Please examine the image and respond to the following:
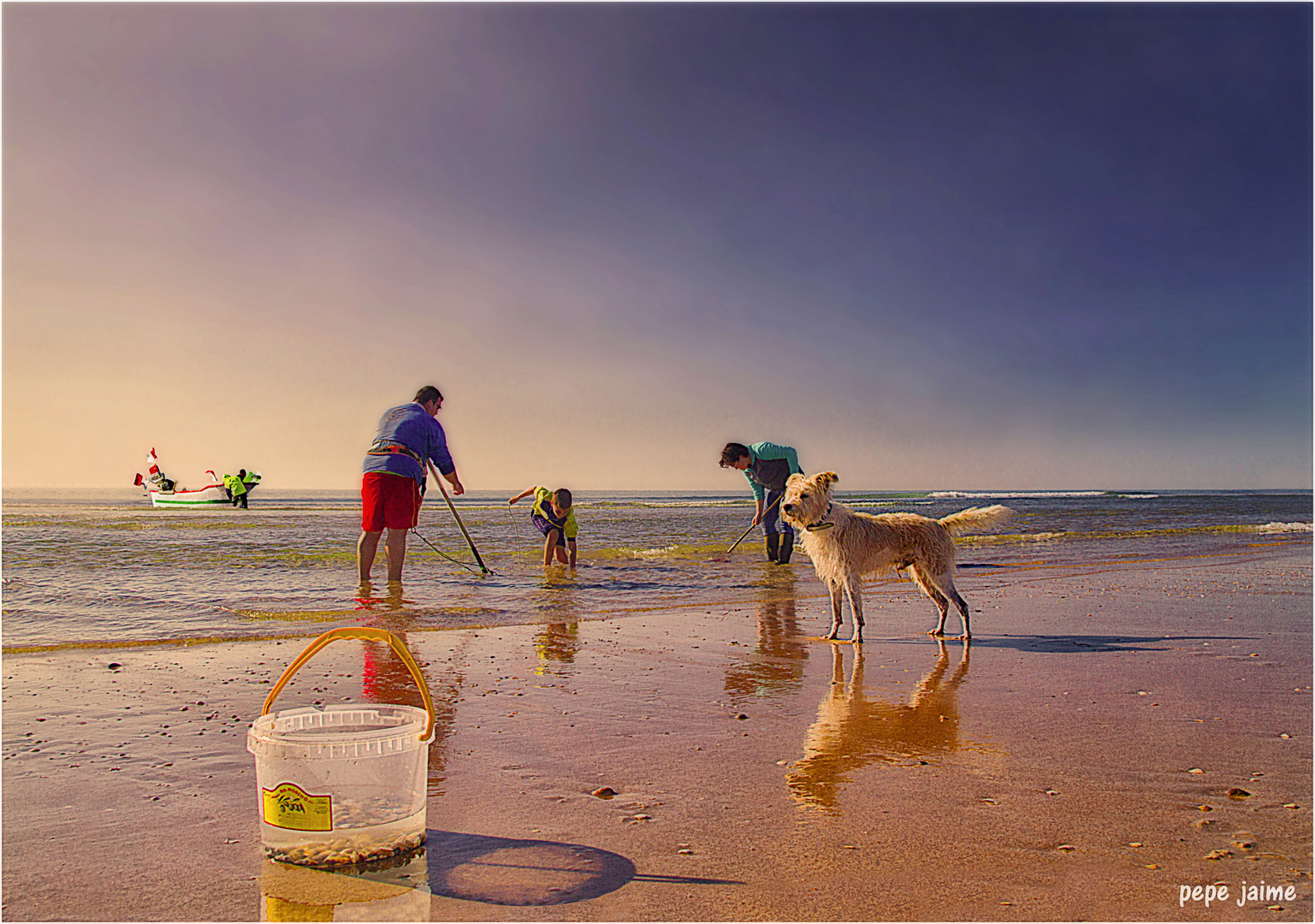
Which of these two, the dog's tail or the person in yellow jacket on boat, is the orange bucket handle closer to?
the dog's tail

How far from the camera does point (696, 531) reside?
2308 cm

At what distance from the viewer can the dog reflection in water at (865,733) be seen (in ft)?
11.2

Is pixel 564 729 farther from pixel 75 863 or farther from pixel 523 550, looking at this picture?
pixel 523 550

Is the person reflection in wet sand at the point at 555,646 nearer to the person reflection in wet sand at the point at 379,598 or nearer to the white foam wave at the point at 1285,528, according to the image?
the person reflection in wet sand at the point at 379,598

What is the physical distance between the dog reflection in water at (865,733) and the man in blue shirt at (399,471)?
609 centimetres

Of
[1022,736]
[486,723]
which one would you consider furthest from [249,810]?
[1022,736]

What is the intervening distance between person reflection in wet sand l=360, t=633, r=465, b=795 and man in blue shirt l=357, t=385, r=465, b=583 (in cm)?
339

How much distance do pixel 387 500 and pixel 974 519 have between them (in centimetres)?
665

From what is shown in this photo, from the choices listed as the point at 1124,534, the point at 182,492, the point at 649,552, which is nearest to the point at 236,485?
the point at 182,492

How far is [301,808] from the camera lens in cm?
252

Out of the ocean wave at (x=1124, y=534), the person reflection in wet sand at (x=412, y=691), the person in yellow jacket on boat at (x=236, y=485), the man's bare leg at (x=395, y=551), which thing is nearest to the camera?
the person reflection in wet sand at (x=412, y=691)

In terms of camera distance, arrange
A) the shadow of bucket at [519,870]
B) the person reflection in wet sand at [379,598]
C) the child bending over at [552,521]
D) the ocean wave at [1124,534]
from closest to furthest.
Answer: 1. the shadow of bucket at [519,870]
2. the person reflection in wet sand at [379,598]
3. the child bending over at [552,521]
4. the ocean wave at [1124,534]

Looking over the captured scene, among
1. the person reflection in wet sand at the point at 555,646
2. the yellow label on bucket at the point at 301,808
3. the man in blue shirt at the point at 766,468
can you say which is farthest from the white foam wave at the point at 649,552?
the yellow label on bucket at the point at 301,808

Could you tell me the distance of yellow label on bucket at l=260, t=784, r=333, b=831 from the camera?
2508 millimetres
